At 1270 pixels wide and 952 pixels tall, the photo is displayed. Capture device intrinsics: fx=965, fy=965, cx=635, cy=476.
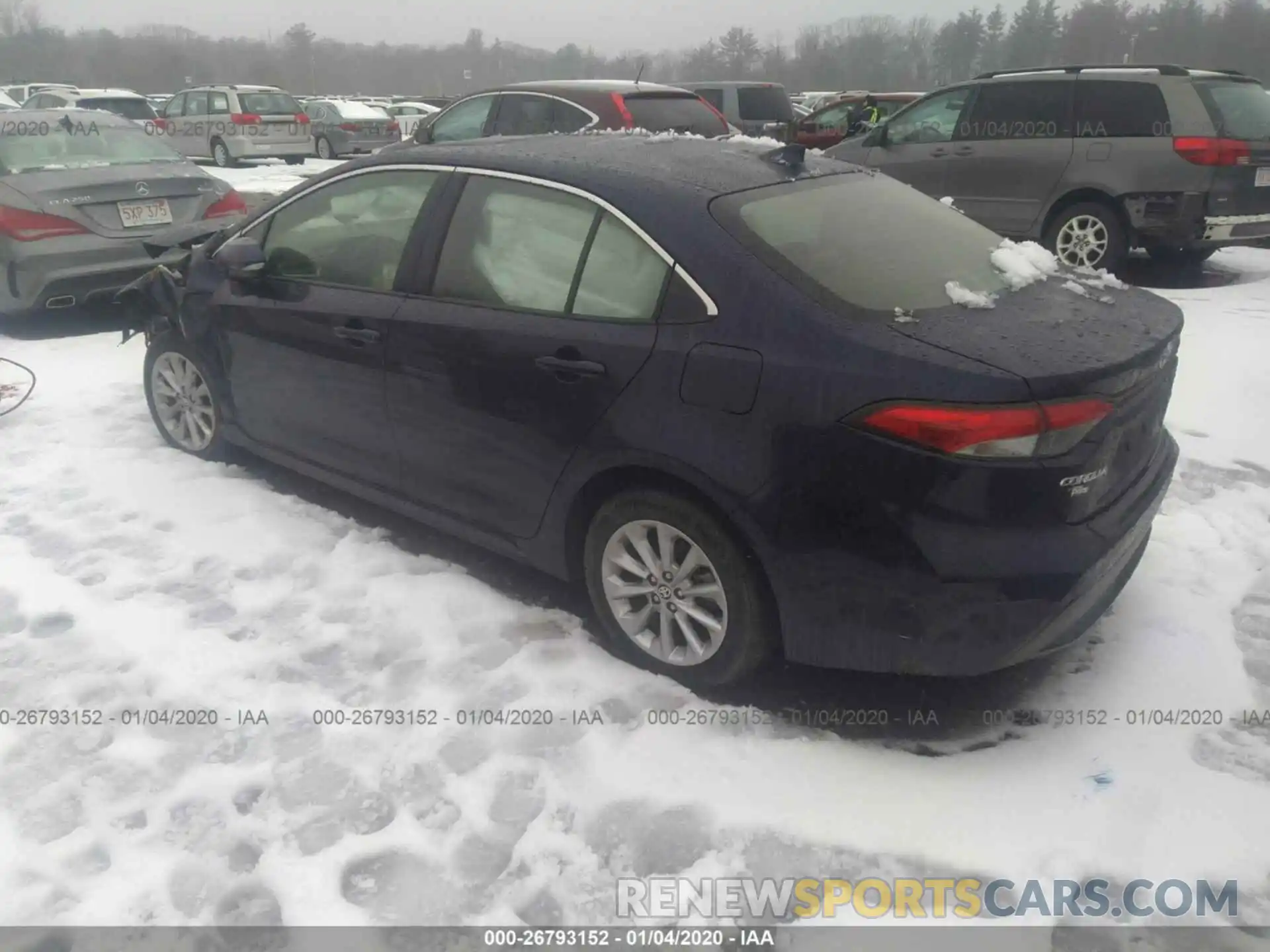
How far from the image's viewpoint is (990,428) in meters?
2.40

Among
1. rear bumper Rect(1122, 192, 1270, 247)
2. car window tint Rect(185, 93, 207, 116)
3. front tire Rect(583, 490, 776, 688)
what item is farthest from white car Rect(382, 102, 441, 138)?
front tire Rect(583, 490, 776, 688)

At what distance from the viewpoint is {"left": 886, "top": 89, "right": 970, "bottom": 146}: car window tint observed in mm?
9523

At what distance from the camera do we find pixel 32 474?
15.5 ft

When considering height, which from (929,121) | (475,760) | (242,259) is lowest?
(475,760)

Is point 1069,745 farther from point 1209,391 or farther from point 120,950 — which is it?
point 1209,391

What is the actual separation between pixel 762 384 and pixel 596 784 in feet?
3.96

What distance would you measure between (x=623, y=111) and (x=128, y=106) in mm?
18400

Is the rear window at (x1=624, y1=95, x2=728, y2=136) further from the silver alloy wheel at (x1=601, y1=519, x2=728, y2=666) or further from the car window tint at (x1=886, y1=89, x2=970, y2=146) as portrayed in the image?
the silver alloy wheel at (x1=601, y1=519, x2=728, y2=666)

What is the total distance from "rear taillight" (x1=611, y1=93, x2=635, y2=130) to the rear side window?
3.94m

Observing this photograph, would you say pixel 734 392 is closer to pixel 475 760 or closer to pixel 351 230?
pixel 475 760

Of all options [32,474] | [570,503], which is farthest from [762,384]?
[32,474]

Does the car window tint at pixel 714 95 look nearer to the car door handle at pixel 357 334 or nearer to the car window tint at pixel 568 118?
the car window tint at pixel 568 118

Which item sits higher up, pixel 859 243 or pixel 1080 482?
pixel 859 243

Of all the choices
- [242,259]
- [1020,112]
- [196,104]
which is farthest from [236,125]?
[242,259]
